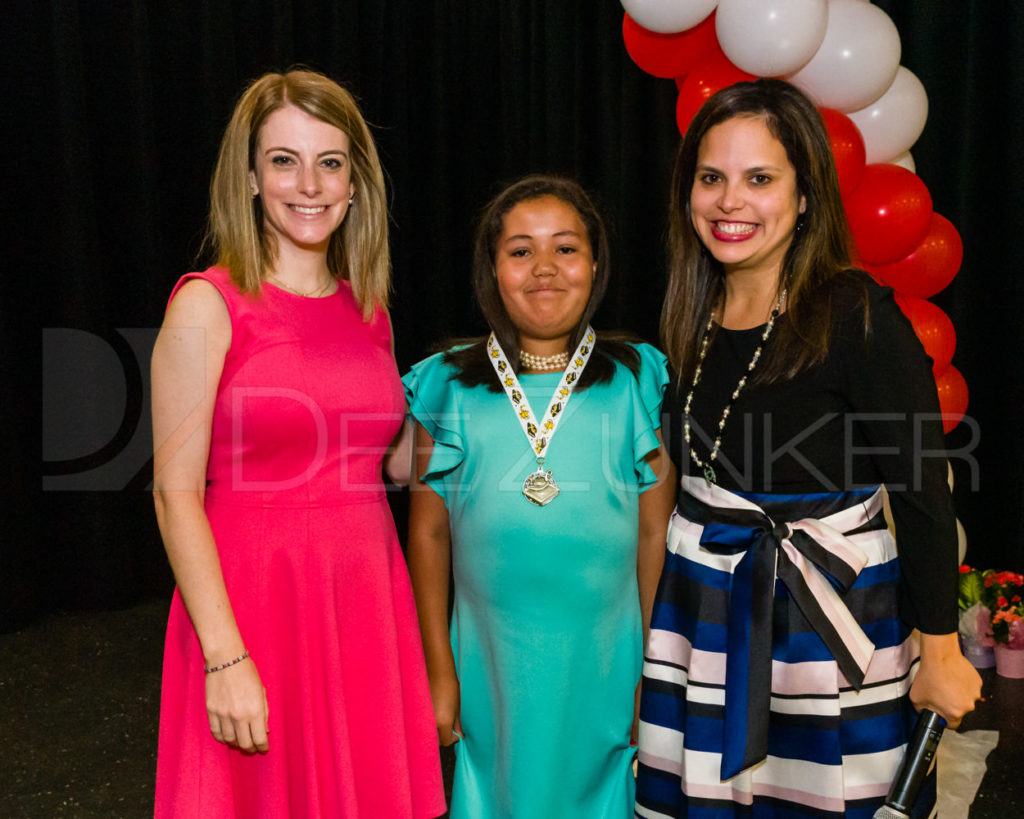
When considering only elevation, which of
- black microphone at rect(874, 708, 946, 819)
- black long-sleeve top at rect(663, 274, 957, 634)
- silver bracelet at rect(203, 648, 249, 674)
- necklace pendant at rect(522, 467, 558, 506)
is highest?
black long-sleeve top at rect(663, 274, 957, 634)

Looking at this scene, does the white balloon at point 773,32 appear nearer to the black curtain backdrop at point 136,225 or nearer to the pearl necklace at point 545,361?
the black curtain backdrop at point 136,225

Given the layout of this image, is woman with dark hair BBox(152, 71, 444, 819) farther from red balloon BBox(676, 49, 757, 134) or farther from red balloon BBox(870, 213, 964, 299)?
red balloon BBox(870, 213, 964, 299)

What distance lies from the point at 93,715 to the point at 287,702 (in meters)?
1.87

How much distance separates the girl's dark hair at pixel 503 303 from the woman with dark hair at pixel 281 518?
0.88 ft

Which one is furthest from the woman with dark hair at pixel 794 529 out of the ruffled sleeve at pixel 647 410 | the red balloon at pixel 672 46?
the red balloon at pixel 672 46

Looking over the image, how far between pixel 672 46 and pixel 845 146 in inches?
29.0

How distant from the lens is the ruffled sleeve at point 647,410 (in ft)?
5.75

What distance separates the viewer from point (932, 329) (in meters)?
3.05

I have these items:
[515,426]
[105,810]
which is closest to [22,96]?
[105,810]

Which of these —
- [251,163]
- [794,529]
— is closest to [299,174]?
[251,163]

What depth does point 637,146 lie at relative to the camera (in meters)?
4.88

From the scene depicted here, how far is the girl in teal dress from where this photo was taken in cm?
174

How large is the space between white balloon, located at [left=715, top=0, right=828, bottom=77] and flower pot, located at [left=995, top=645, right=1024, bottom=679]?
210 cm

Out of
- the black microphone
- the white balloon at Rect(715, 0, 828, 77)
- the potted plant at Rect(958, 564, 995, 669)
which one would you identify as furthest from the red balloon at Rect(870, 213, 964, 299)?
the black microphone
